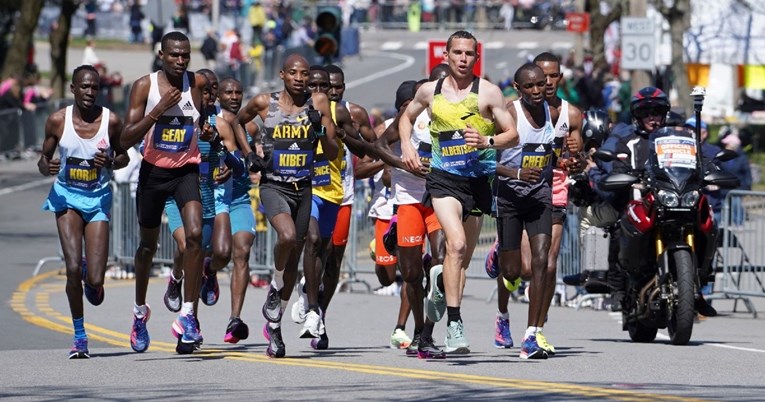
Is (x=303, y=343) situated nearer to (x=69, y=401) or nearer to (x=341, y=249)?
(x=341, y=249)

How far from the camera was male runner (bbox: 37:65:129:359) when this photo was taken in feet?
44.3

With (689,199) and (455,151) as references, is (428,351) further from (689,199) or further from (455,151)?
(689,199)

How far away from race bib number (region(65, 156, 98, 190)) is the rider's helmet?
434 cm

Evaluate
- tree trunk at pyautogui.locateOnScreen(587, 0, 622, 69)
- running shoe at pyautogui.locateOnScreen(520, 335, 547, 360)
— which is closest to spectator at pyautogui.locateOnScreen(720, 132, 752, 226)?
running shoe at pyautogui.locateOnScreen(520, 335, 547, 360)

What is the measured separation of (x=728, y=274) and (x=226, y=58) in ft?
107

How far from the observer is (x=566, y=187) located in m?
14.5

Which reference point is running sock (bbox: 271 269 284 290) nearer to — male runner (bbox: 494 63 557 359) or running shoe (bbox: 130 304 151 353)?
running shoe (bbox: 130 304 151 353)

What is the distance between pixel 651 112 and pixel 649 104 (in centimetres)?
8

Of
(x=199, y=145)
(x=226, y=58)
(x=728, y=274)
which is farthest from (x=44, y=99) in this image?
(x=199, y=145)

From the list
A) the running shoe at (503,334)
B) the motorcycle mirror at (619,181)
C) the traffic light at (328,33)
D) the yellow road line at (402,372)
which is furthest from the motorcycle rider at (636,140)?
the traffic light at (328,33)

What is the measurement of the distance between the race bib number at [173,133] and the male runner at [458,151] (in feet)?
4.86

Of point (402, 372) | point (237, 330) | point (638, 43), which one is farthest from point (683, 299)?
point (638, 43)

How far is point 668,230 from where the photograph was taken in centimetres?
1456

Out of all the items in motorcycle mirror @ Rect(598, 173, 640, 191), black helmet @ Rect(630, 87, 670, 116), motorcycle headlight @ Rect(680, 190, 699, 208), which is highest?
black helmet @ Rect(630, 87, 670, 116)
